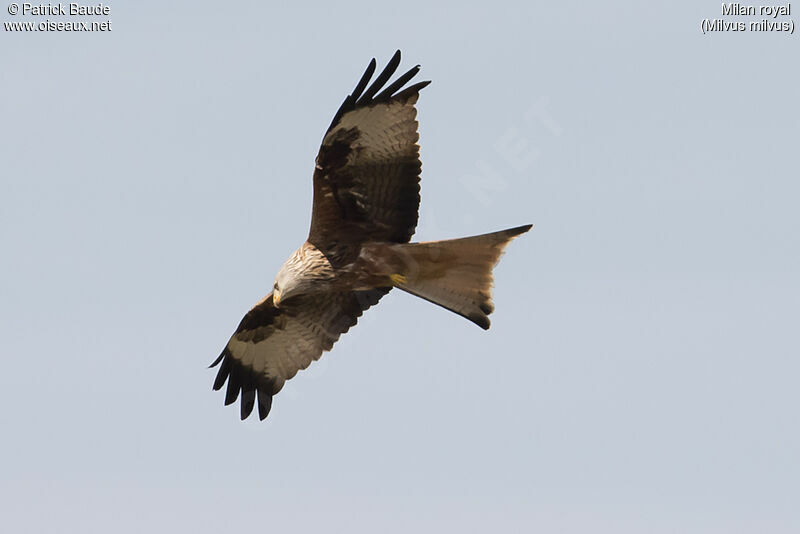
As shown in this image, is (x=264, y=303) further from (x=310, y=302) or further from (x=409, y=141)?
(x=409, y=141)

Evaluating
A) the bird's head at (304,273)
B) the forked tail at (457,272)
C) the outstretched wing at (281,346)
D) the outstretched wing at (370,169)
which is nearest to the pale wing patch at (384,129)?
the outstretched wing at (370,169)

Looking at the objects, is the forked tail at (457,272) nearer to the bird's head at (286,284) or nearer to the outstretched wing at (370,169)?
the outstretched wing at (370,169)

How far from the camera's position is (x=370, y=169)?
11.6 meters

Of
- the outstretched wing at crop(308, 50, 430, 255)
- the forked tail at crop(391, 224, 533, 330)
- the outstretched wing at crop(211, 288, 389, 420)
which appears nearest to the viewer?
the outstretched wing at crop(308, 50, 430, 255)

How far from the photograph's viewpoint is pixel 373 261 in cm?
1184

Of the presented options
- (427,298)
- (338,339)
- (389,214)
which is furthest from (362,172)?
(338,339)

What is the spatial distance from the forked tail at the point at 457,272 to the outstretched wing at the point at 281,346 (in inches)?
48.2

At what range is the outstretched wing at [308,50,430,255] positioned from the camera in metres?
11.2

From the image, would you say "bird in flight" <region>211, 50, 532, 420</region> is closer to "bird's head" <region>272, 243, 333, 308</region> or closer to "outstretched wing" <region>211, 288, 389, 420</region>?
"bird's head" <region>272, 243, 333, 308</region>

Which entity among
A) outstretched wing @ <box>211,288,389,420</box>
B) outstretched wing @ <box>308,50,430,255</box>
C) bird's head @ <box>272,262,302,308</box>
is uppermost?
outstretched wing @ <box>308,50,430,255</box>

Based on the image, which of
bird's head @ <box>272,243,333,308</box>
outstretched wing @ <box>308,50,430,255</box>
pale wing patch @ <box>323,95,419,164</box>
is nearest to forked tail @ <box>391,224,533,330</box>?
outstretched wing @ <box>308,50,430,255</box>

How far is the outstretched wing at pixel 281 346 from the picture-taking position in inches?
514

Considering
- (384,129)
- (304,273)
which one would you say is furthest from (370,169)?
(304,273)

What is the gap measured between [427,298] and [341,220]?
1.03 meters
